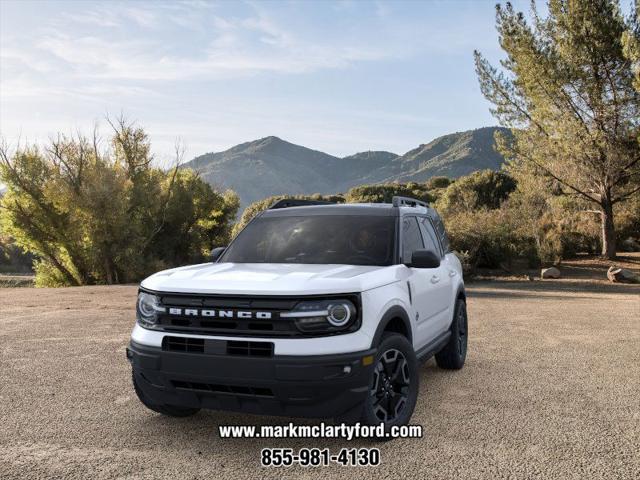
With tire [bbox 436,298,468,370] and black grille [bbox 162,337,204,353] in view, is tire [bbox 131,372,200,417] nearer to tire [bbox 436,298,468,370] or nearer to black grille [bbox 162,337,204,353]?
black grille [bbox 162,337,204,353]

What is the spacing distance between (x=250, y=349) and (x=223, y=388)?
1.16 feet

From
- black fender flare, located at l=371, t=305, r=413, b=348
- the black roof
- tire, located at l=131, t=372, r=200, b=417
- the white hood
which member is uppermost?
the black roof

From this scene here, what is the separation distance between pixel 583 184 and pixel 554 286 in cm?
932

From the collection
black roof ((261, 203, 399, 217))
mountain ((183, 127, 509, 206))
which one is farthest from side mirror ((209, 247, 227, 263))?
mountain ((183, 127, 509, 206))

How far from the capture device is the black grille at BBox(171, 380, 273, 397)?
3.92m

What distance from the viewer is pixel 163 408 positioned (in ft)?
15.8

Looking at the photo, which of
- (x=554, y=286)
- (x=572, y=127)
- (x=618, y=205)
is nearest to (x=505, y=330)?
(x=554, y=286)

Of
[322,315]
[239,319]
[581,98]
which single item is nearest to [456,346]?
[322,315]

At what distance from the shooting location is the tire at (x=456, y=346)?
22.1 feet

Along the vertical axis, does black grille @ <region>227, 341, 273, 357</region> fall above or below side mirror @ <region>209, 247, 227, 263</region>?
below

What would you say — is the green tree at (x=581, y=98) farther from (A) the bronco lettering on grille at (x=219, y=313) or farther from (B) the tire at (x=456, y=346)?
(A) the bronco lettering on grille at (x=219, y=313)

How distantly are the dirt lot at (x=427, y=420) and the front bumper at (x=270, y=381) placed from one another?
45 centimetres

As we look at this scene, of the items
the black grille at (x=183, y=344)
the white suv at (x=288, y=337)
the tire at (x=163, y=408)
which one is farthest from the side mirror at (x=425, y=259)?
the tire at (x=163, y=408)

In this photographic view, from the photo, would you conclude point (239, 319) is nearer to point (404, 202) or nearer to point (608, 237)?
point (404, 202)
